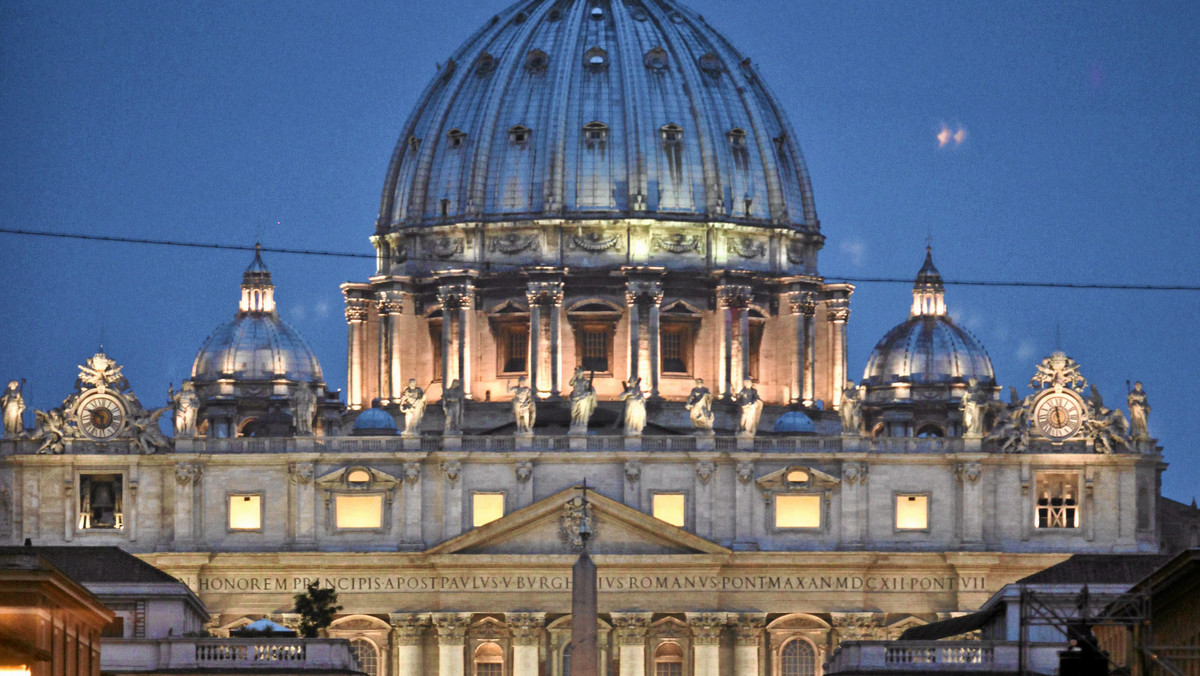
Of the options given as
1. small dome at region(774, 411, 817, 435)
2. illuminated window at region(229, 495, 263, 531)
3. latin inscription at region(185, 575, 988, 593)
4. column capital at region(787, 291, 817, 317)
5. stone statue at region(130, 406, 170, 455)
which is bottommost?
latin inscription at region(185, 575, 988, 593)

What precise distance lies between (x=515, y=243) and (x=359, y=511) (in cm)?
2819

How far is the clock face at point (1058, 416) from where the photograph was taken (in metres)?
162

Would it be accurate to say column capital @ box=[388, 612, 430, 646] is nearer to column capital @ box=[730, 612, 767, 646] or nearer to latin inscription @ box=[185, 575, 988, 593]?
latin inscription @ box=[185, 575, 988, 593]

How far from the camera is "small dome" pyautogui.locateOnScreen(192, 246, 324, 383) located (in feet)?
643

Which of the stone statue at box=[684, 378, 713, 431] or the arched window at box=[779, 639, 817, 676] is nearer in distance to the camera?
the arched window at box=[779, 639, 817, 676]

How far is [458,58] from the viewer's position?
→ 7672 inches

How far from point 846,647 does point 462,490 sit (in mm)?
51043

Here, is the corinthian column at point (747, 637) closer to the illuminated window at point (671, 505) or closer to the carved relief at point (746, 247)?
the illuminated window at point (671, 505)

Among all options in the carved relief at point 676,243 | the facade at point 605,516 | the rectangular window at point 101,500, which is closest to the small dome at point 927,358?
the carved relief at point 676,243

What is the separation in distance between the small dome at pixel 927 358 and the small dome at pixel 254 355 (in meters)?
28.8

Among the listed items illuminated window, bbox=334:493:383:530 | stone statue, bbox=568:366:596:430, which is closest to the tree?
illuminated window, bbox=334:493:383:530

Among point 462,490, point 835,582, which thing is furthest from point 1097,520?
point 462,490

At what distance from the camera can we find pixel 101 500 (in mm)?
162375

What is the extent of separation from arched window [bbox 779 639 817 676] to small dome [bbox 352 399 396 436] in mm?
21526
